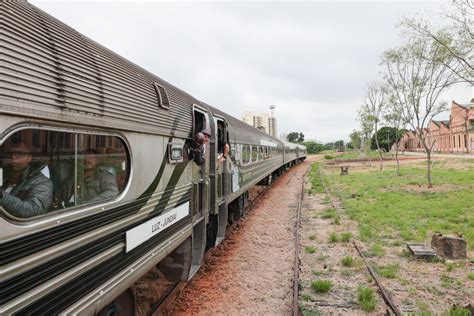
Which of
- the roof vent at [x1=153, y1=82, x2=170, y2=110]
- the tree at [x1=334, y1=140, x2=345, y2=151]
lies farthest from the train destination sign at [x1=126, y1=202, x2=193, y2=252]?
the tree at [x1=334, y1=140, x2=345, y2=151]

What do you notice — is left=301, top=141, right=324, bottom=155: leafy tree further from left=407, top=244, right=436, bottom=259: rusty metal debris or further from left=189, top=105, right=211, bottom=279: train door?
left=189, top=105, right=211, bottom=279: train door

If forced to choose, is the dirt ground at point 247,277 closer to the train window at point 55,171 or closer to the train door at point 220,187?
the train door at point 220,187

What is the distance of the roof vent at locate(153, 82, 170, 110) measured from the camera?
4.01m

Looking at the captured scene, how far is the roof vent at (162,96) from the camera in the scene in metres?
4.01

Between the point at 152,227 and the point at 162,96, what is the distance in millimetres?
1601

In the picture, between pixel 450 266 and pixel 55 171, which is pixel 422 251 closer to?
pixel 450 266

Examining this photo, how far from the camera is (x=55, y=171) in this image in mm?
2307

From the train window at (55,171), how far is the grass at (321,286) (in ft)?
12.6

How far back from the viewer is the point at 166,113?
4129 mm

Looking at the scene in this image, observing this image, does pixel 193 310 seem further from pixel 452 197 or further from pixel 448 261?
pixel 452 197

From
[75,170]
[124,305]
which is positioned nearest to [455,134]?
[124,305]

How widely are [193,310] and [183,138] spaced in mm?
2516

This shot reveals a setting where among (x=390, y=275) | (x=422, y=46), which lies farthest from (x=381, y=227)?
(x=422, y=46)

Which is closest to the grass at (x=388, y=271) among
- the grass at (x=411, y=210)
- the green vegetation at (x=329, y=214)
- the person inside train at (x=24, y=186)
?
the grass at (x=411, y=210)
